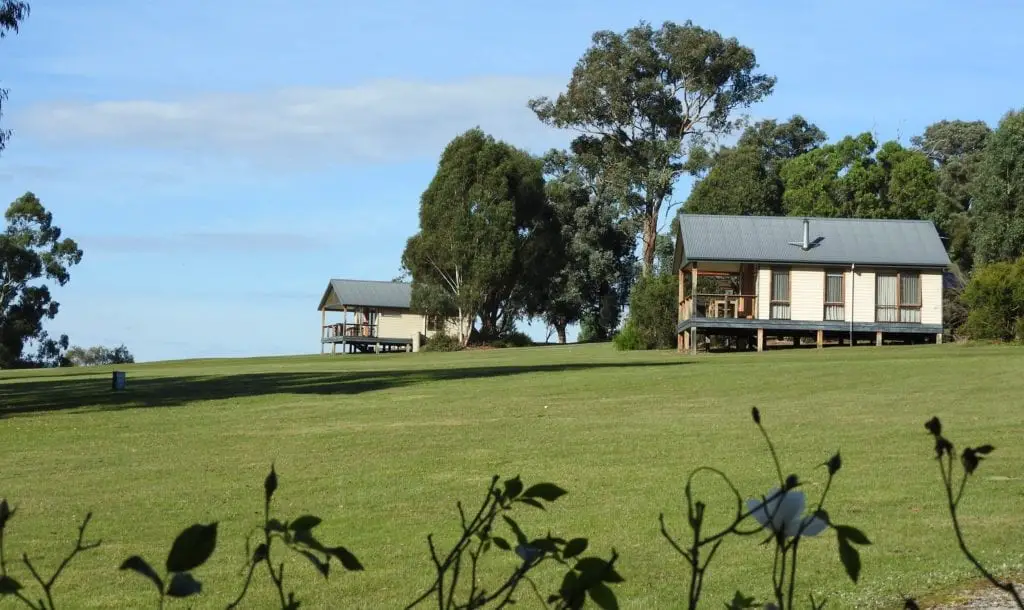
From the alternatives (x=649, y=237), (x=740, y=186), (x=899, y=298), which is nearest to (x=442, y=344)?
(x=649, y=237)

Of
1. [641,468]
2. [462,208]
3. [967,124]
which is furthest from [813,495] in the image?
[967,124]

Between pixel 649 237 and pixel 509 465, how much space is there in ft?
167

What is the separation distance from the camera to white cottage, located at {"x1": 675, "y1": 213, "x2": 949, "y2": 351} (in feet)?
144

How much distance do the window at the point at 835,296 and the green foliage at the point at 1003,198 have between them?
41.0ft

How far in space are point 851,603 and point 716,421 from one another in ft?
36.9

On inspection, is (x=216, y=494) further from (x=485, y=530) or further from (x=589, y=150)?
(x=589, y=150)

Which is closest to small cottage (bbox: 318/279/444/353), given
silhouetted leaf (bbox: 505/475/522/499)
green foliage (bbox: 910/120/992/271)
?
green foliage (bbox: 910/120/992/271)

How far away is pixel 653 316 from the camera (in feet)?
157

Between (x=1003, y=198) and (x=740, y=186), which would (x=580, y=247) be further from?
(x=1003, y=198)

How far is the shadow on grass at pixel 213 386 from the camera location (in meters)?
25.5

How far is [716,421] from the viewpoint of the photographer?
62.9ft

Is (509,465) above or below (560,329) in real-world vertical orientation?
below

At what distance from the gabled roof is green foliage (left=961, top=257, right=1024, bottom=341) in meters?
40.5

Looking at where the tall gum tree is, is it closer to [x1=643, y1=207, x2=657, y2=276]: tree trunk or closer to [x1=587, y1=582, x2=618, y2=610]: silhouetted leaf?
[x1=643, y1=207, x2=657, y2=276]: tree trunk
